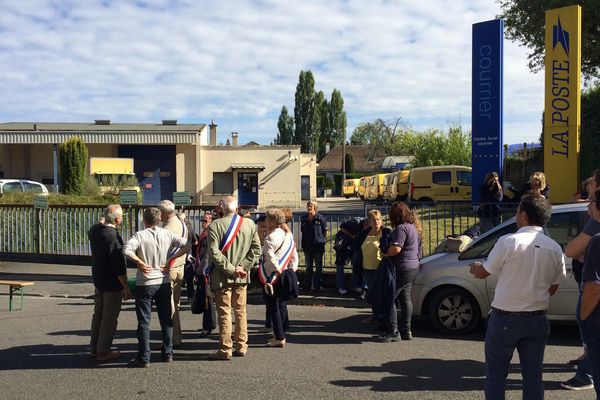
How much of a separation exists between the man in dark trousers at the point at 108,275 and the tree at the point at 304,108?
7397cm

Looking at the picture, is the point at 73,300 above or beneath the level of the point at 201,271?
beneath

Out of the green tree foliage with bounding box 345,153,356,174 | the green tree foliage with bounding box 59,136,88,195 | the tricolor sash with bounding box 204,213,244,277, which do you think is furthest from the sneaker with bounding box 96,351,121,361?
the green tree foliage with bounding box 345,153,356,174

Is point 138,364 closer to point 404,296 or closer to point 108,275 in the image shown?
point 108,275

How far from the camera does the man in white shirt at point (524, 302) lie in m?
4.21

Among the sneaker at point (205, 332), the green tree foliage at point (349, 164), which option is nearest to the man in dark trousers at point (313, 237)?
the sneaker at point (205, 332)

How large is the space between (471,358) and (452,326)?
1176 mm

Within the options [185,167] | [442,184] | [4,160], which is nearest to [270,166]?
[185,167]

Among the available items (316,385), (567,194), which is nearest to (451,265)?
(316,385)

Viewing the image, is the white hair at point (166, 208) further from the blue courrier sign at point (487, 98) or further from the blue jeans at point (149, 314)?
the blue courrier sign at point (487, 98)

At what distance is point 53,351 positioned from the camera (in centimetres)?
727

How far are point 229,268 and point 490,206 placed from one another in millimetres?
6055

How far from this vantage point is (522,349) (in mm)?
4254

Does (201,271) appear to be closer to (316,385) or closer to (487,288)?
(316,385)

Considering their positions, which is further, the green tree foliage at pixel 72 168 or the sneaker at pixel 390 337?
the green tree foliage at pixel 72 168
